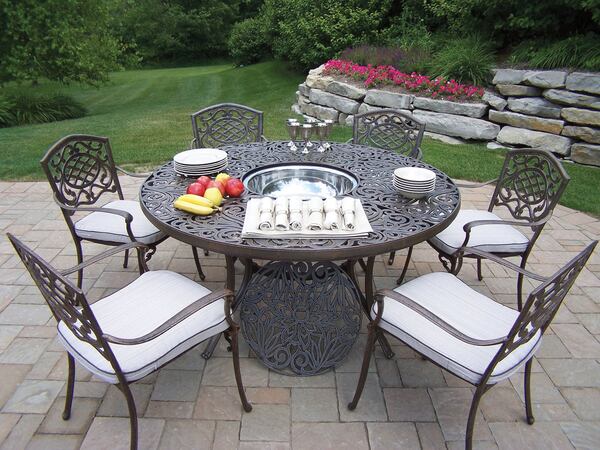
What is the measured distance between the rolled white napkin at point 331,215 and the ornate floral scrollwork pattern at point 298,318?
0.27 m

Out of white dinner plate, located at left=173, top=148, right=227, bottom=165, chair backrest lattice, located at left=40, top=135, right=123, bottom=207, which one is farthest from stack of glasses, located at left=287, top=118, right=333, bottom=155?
chair backrest lattice, located at left=40, top=135, right=123, bottom=207

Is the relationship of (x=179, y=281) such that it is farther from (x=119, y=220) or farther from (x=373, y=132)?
(x=373, y=132)

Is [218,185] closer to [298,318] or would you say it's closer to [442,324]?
[298,318]

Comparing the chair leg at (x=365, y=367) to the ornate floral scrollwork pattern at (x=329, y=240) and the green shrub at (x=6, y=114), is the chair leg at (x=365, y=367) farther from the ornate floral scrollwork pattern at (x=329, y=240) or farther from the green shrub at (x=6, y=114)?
the green shrub at (x=6, y=114)

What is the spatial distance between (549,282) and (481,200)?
118 inches

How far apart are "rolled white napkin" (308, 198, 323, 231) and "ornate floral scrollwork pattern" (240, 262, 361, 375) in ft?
0.88

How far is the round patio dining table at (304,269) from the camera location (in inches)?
70.7

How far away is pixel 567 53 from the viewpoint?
17.4ft

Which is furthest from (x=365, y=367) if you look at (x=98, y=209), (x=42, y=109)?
(x=42, y=109)

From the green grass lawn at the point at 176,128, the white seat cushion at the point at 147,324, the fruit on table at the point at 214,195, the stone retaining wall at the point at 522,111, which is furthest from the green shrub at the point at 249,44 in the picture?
the white seat cushion at the point at 147,324

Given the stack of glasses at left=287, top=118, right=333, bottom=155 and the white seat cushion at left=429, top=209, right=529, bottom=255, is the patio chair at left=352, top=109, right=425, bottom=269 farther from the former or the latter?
the white seat cushion at left=429, top=209, right=529, bottom=255

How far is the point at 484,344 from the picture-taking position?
1.47m

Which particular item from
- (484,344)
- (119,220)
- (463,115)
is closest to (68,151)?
(119,220)

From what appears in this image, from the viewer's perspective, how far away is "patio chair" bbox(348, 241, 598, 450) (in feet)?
4.86
